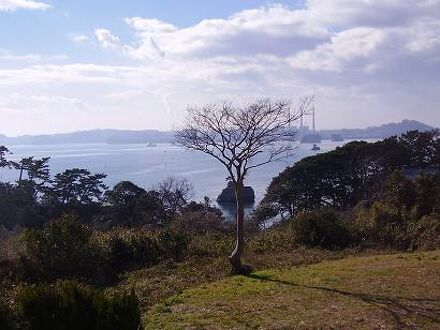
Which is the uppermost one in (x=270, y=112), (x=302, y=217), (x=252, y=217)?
(x=270, y=112)

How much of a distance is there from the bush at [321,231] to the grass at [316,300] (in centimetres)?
487

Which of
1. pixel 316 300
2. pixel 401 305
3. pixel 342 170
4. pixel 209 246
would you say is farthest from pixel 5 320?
pixel 342 170

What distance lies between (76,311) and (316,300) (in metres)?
4.60

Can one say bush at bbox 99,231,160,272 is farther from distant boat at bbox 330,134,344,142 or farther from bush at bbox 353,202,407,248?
distant boat at bbox 330,134,344,142

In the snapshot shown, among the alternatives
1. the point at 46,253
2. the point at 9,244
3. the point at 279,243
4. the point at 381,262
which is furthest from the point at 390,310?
the point at 9,244

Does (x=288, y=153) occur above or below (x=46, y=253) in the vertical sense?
above

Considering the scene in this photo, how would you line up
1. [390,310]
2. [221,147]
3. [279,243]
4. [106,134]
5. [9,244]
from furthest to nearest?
[106,134]
[279,243]
[9,244]
[221,147]
[390,310]

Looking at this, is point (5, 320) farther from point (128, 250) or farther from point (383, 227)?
point (383, 227)

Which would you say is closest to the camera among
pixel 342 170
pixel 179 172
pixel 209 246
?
pixel 209 246

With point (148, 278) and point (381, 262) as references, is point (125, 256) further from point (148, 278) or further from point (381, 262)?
point (381, 262)

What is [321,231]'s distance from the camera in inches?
674

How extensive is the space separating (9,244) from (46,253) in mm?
2134

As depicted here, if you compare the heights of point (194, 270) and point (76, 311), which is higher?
point (76, 311)

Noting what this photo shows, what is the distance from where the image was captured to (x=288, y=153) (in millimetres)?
14883
